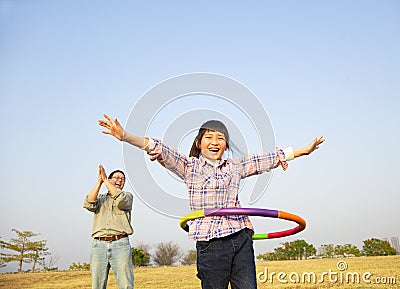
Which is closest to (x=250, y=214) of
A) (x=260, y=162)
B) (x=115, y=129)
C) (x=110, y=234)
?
(x=260, y=162)

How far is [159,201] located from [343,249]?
15062 mm

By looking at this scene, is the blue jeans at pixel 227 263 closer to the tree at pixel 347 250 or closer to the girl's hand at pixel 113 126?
the girl's hand at pixel 113 126

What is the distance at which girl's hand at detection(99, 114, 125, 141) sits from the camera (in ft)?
10.9

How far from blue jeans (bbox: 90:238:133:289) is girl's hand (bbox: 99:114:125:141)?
3.03 m

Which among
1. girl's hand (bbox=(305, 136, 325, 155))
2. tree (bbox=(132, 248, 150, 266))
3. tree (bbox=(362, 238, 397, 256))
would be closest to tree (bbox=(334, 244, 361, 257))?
tree (bbox=(362, 238, 397, 256))

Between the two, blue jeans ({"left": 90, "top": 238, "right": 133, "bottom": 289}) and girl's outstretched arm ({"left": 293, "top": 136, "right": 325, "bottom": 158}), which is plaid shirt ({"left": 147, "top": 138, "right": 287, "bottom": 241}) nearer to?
girl's outstretched arm ({"left": 293, "top": 136, "right": 325, "bottom": 158})

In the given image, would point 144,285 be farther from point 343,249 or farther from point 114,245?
point 343,249

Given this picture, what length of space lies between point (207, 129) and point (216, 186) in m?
0.53

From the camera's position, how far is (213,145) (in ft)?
12.8

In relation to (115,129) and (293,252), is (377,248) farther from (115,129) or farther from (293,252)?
(115,129)

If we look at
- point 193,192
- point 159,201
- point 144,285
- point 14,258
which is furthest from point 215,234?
point 14,258

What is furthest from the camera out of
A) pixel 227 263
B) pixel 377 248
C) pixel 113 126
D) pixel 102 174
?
pixel 377 248

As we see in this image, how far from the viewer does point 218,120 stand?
409 cm

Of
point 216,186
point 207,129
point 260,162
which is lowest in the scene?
point 216,186
